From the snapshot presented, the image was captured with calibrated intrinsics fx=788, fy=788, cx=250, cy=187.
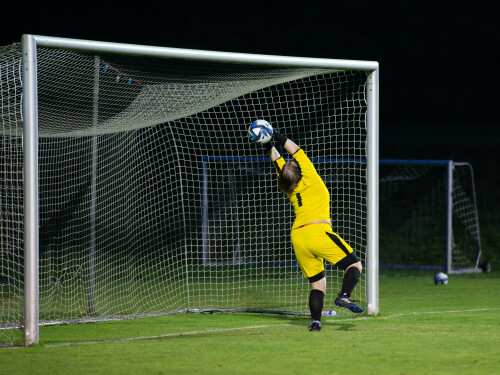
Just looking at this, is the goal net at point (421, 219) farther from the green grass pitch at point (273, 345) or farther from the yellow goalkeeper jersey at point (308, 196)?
the yellow goalkeeper jersey at point (308, 196)

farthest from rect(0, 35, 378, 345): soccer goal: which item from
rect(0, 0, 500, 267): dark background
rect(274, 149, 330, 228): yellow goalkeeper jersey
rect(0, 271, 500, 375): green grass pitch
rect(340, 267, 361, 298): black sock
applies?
rect(0, 0, 500, 267): dark background

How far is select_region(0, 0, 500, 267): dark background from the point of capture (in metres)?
26.3

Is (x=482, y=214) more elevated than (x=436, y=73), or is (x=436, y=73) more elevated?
(x=436, y=73)

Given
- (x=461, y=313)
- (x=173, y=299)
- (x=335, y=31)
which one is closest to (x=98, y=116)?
(x=173, y=299)

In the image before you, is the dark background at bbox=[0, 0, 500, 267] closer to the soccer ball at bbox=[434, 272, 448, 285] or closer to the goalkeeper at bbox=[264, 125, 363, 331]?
the soccer ball at bbox=[434, 272, 448, 285]

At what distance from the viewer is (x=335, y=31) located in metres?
26.6

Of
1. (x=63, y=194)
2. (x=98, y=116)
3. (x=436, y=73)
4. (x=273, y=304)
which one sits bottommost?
(x=273, y=304)

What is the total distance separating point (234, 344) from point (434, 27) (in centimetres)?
2254

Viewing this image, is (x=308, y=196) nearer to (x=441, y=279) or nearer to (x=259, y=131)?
(x=259, y=131)

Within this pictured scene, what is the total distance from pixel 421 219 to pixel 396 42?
29.0ft

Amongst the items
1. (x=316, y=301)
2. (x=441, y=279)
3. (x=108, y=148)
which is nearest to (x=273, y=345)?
(x=316, y=301)

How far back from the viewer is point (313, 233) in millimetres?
7406

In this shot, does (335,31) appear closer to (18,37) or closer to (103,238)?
(18,37)

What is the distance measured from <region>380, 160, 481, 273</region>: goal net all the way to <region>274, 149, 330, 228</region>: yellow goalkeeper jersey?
9.48 m
